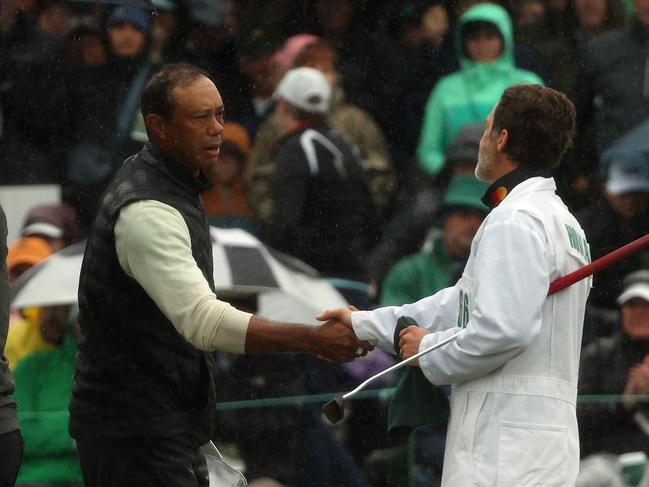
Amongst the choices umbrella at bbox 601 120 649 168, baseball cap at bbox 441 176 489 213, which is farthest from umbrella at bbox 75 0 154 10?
umbrella at bbox 601 120 649 168

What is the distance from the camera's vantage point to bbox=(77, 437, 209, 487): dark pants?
16.5ft

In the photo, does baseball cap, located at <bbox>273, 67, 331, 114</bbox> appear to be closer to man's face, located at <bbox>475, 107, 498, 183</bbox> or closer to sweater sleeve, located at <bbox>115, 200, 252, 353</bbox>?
man's face, located at <bbox>475, 107, 498, 183</bbox>

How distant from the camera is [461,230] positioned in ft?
25.1

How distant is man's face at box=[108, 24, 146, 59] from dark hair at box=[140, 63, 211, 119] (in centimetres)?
258

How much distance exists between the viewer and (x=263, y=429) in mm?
7469

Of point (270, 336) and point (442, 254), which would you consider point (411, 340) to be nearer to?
point (270, 336)

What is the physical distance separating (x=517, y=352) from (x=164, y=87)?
134 cm

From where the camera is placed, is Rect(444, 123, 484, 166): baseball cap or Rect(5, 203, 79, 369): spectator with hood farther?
Rect(444, 123, 484, 166): baseball cap

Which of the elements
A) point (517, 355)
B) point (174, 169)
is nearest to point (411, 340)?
point (517, 355)

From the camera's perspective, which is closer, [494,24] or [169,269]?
[169,269]

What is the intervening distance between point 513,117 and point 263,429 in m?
2.83

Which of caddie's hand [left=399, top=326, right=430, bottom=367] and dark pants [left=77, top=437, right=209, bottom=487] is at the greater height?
caddie's hand [left=399, top=326, right=430, bottom=367]

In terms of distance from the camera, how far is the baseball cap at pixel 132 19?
25.5 ft

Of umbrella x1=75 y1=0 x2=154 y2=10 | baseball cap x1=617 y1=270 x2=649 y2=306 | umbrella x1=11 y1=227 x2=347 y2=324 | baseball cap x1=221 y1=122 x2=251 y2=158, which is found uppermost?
umbrella x1=75 y1=0 x2=154 y2=10
